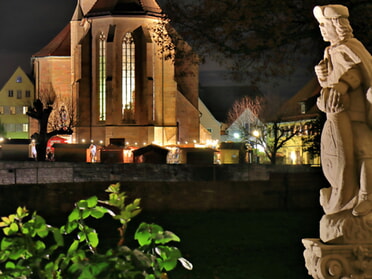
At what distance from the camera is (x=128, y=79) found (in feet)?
222

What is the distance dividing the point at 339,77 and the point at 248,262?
334 inches

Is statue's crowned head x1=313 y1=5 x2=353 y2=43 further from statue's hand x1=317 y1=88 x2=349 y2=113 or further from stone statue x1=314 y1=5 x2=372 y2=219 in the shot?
statue's hand x1=317 y1=88 x2=349 y2=113

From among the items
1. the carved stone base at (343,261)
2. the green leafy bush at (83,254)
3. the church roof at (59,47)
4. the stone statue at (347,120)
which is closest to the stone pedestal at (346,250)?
the carved stone base at (343,261)

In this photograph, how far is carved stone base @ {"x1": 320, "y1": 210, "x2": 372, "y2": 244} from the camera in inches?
301

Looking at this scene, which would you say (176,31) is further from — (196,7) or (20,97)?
(20,97)

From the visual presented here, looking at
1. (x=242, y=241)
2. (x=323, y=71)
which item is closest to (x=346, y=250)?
(x=323, y=71)

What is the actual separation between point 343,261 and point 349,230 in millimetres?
281

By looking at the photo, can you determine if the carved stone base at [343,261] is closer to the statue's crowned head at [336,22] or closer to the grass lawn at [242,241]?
the statue's crowned head at [336,22]

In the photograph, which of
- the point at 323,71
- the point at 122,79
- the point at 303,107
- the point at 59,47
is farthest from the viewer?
the point at 59,47

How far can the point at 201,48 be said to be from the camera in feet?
80.1

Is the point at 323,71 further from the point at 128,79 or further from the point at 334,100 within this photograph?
the point at 128,79

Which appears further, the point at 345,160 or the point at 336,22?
the point at 336,22

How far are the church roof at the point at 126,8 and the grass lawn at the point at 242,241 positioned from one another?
Answer: 1588 inches

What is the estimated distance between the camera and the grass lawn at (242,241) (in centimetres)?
1480
